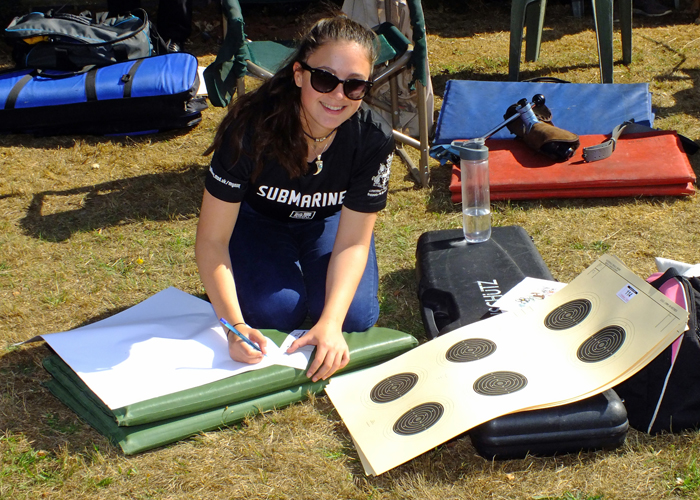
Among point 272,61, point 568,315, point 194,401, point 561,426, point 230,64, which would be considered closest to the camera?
point 561,426

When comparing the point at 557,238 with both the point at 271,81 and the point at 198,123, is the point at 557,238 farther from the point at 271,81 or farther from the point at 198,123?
the point at 198,123

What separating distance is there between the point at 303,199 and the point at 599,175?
180cm

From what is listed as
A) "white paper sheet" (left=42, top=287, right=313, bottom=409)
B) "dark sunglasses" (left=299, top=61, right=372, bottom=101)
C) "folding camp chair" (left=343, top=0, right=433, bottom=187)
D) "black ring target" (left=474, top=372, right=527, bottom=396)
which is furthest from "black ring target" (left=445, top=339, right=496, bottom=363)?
"folding camp chair" (left=343, top=0, right=433, bottom=187)

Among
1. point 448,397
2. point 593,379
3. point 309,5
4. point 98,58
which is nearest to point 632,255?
point 593,379

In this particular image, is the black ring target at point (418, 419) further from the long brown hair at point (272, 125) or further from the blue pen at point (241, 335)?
the long brown hair at point (272, 125)

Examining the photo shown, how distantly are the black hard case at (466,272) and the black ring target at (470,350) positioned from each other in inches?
5.7

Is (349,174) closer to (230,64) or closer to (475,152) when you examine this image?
(475,152)

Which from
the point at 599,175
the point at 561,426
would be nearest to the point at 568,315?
the point at 561,426

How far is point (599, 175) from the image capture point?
11.1 feet

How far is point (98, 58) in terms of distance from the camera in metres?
4.53

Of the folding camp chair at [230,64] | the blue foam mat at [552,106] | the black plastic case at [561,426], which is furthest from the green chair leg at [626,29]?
the black plastic case at [561,426]

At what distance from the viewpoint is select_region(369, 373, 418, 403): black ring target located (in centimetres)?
197

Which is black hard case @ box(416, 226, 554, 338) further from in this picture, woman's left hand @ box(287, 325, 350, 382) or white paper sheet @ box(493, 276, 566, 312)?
woman's left hand @ box(287, 325, 350, 382)

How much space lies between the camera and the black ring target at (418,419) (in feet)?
6.00
